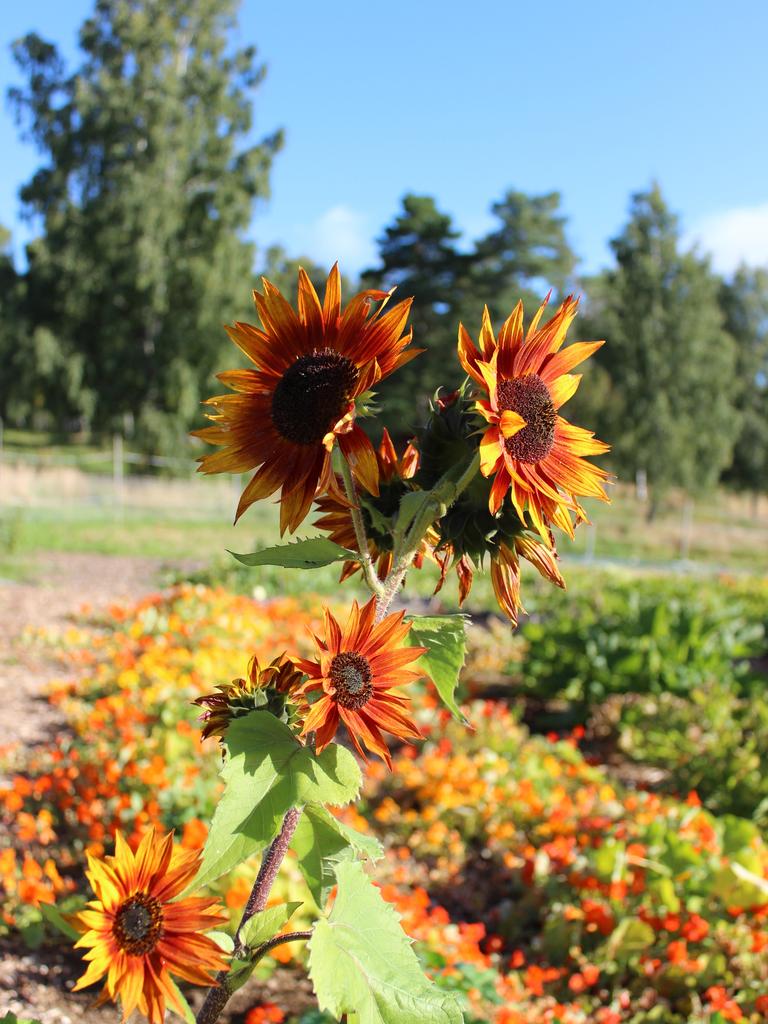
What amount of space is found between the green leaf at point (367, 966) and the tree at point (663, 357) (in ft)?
99.9

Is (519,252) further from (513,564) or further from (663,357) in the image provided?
(513,564)

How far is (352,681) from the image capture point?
3.38 ft

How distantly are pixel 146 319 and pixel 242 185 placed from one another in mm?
4621

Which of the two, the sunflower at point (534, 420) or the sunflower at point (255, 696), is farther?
the sunflower at point (255, 696)

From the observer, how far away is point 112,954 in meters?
1.23

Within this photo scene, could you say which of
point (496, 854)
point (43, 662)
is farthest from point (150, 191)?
point (496, 854)

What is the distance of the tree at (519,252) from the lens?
32469mm

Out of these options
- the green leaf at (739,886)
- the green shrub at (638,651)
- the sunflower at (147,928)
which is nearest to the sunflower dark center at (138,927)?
the sunflower at (147,928)

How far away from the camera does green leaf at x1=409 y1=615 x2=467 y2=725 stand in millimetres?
1152

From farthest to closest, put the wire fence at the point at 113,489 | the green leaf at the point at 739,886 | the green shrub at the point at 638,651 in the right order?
the wire fence at the point at 113,489 → the green shrub at the point at 638,651 → the green leaf at the point at 739,886

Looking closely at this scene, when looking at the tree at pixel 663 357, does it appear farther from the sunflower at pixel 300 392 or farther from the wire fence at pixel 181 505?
the sunflower at pixel 300 392

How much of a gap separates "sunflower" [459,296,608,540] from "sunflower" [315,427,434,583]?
0.17 metres

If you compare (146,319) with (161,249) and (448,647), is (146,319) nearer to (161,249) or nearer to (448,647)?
(161,249)

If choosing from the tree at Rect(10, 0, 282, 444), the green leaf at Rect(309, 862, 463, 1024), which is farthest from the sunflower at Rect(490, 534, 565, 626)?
the tree at Rect(10, 0, 282, 444)
